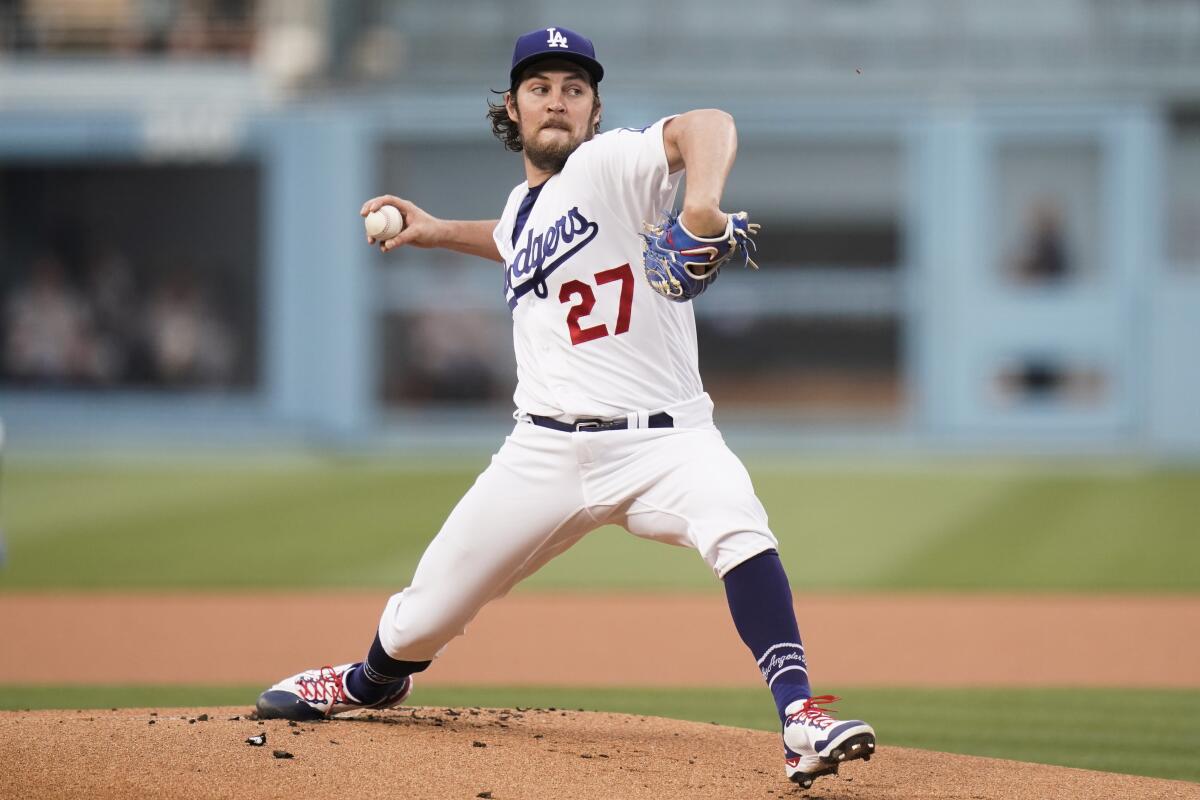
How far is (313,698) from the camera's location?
4676 mm

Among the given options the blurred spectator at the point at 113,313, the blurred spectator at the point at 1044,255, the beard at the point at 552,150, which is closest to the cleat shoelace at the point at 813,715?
the beard at the point at 552,150

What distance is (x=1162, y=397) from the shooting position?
16.7 metres

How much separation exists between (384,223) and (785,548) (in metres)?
Answer: 6.20

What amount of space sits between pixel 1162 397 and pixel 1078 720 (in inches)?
466

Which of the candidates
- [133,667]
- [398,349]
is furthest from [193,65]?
[133,667]

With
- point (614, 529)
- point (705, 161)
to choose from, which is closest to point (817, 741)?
point (705, 161)

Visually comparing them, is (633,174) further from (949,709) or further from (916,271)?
(916,271)

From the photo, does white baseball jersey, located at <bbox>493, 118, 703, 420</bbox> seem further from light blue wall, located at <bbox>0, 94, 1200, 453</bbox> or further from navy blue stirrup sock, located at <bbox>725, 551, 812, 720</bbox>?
light blue wall, located at <bbox>0, 94, 1200, 453</bbox>

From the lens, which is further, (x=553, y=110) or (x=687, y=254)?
(x=553, y=110)

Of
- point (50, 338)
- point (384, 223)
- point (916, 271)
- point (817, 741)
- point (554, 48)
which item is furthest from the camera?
point (50, 338)

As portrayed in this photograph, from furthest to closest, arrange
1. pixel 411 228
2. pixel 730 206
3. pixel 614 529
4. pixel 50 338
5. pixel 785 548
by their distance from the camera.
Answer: pixel 730 206
pixel 50 338
pixel 614 529
pixel 785 548
pixel 411 228

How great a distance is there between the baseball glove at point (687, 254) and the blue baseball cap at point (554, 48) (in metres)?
0.64

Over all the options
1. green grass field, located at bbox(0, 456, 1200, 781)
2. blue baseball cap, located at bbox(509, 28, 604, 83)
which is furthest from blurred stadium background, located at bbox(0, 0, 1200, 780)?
blue baseball cap, located at bbox(509, 28, 604, 83)

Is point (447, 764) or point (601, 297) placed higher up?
point (601, 297)
